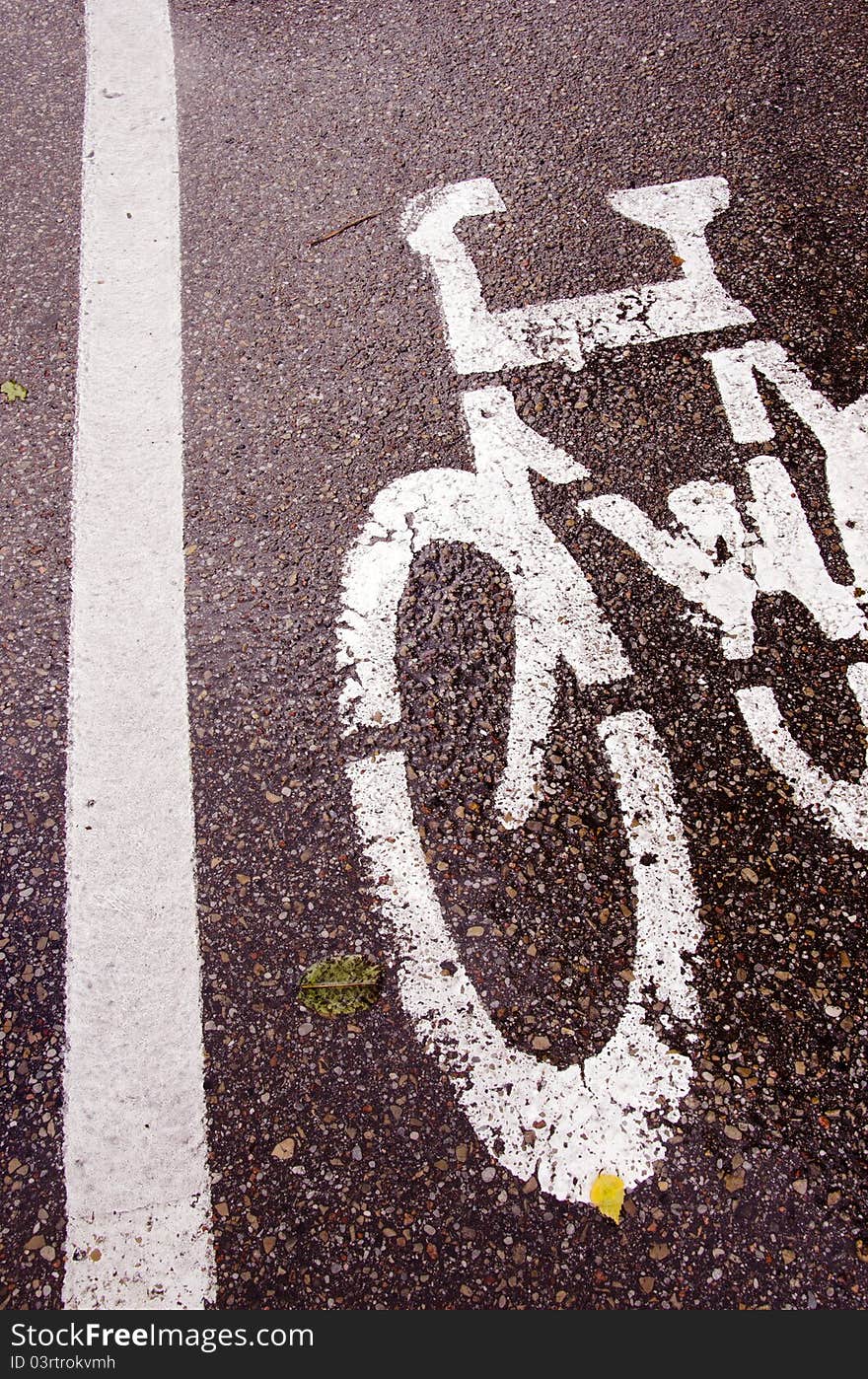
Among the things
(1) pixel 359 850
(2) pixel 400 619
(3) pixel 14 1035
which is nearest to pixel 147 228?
(2) pixel 400 619

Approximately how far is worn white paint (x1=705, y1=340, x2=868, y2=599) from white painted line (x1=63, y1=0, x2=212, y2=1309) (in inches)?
72.6

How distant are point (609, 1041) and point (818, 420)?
209 centimetres

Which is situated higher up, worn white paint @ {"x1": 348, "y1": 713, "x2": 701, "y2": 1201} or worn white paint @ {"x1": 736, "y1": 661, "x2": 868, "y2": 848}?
worn white paint @ {"x1": 736, "y1": 661, "x2": 868, "y2": 848}

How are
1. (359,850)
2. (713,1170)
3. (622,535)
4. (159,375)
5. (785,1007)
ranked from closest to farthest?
(713,1170)
(785,1007)
(359,850)
(622,535)
(159,375)

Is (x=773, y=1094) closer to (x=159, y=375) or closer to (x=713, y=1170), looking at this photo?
(x=713, y=1170)

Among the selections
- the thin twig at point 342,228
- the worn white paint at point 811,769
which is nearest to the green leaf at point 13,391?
the thin twig at point 342,228

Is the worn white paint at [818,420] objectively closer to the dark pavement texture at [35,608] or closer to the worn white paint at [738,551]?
the worn white paint at [738,551]

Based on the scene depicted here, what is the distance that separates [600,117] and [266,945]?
3638 mm

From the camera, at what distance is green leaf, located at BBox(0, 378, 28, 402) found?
3.40 m

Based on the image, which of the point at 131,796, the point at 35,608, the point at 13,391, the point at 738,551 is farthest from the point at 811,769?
the point at 13,391

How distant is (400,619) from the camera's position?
2824 millimetres

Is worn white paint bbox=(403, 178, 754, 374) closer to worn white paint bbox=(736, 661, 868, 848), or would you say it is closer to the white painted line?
the white painted line

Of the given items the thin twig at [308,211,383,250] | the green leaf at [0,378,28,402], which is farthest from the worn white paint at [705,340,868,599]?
the green leaf at [0,378,28,402]

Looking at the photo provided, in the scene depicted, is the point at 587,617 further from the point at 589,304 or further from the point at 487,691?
A: the point at 589,304
